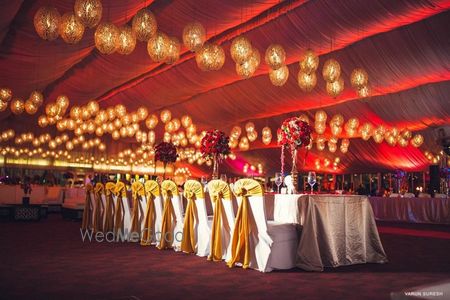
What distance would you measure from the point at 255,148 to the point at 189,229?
18033mm

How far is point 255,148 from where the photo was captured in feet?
75.2

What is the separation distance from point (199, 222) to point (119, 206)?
1785 millimetres

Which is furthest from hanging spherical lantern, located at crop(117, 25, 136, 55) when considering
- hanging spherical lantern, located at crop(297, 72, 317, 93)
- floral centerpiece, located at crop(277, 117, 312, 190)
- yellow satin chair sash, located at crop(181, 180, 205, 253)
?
hanging spherical lantern, located at crop(297, 72, 317, 93)

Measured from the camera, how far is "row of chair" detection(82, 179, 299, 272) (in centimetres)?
409

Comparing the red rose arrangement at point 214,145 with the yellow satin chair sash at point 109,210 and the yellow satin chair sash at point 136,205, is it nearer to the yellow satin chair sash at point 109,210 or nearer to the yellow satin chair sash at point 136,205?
the yellow satin chair sash at point 136,205

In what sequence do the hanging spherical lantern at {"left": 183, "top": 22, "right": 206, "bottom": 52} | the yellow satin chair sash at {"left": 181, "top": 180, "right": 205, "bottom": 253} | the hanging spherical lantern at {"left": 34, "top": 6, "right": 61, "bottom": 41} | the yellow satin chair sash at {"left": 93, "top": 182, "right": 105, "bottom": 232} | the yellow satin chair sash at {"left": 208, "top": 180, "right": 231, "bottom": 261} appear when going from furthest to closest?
1. the yellow satin chair sash at {"left": 93, "top": 182, "right": 105, "bottom": 232}
2. the hanging spherical lantern at {"left": 183, "top": 22, "right": 206, "bottom": 52}
3. the hanging spherical lantern at {"left": 34, "top": 6, "right": 61, "bottom": 41}
4. the yellow satin chair sash at {"left": 181, "top": 180, "right": 205, "bottom": 253}
5. the yellow satin chair sash at {"left": 208, "top": 180, "right": 231, "bottom": 261}

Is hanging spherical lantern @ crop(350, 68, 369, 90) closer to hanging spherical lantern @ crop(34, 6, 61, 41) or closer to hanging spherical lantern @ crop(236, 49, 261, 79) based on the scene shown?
hanging spherical lantern @ crop(236, 49, 261, 79)

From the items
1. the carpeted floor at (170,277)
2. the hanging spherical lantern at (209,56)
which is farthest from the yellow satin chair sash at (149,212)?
the hanging spherical lantern at (209,56)

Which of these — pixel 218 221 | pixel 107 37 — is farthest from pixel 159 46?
pixel 218 221

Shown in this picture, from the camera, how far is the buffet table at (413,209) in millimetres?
10363

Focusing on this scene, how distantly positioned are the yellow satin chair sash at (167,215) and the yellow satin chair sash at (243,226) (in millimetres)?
1304

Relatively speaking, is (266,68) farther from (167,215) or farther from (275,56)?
(167,215)

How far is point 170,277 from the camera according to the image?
11.9ft

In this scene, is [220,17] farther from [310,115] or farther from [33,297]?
[310,115]
